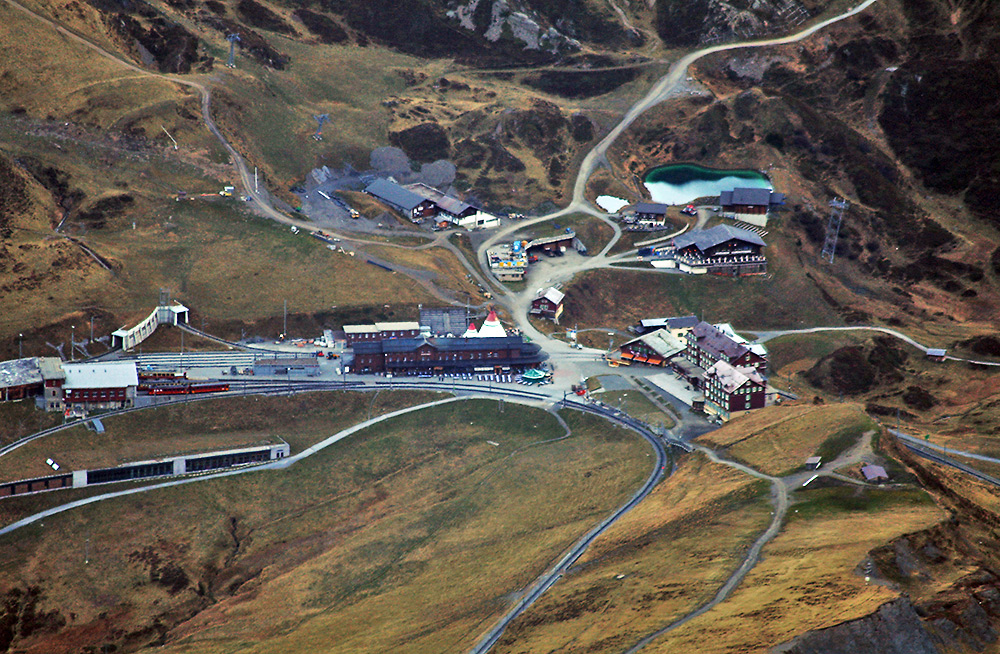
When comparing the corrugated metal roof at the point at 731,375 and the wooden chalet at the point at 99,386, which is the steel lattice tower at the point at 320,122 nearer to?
the wooden chalet at the point at 99,386

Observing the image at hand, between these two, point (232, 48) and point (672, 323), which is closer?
point (672, 323)

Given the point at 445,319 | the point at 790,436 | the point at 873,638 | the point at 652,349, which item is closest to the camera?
the point at 873,638

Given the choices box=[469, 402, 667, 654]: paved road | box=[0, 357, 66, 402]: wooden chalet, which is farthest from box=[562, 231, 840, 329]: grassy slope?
box=[0, 357, 66, 402]: wooden chalet

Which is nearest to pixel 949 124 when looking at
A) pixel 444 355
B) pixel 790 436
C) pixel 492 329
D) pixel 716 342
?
pixel 716 342

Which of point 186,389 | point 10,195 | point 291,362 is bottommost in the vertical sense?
point 186,389

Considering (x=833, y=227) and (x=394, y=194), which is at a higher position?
(x=394, y=194)

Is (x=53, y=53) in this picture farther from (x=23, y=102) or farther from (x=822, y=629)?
(x=822, y=629)

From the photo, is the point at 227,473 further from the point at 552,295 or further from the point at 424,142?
the point at 424,142
